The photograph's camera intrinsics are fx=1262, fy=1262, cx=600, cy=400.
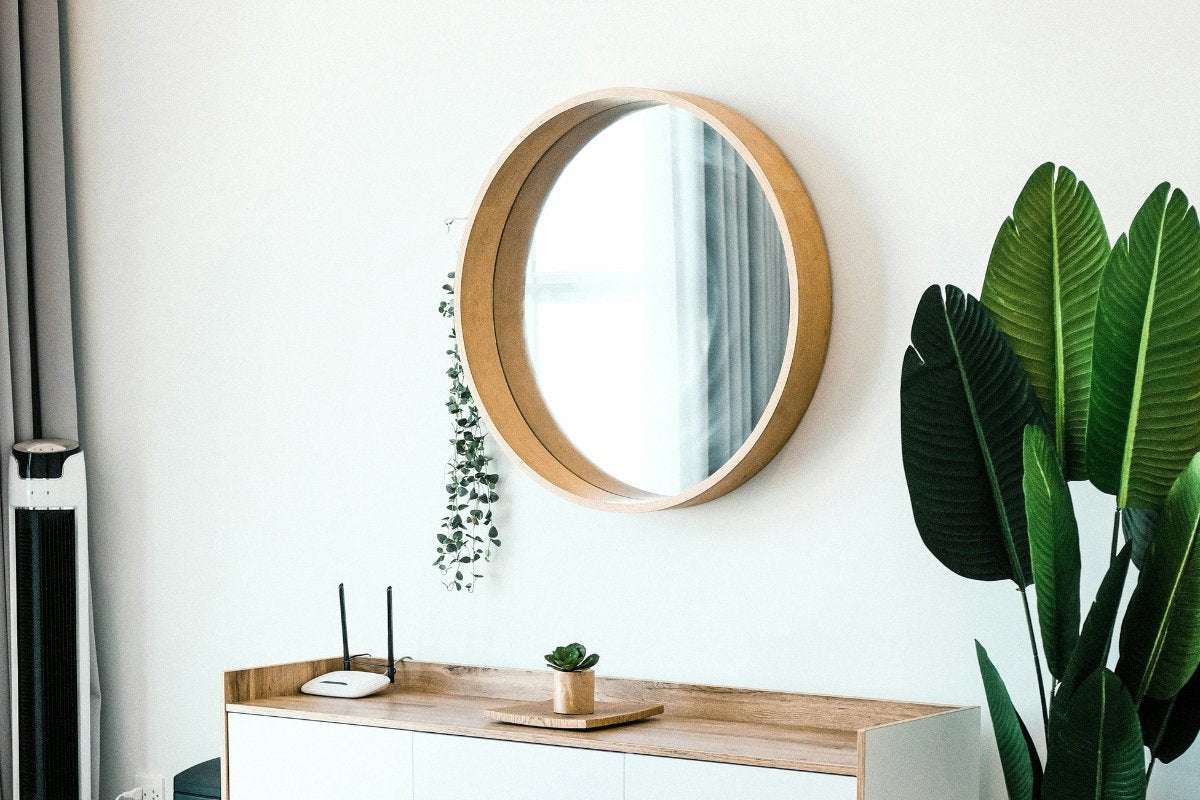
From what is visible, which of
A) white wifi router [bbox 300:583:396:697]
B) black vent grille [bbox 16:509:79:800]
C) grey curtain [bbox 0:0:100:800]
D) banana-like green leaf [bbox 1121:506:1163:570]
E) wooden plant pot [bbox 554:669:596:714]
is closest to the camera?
banana-like green leaf [bbox 1121:506:1163:570]

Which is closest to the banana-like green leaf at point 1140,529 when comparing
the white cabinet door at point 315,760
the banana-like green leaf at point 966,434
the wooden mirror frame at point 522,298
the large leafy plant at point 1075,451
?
the large leafy plant at point 1075,451

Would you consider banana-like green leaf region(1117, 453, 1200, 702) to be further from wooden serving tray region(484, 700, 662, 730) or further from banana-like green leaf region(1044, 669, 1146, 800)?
wooden serving tray region(484, 700, 662, 730)

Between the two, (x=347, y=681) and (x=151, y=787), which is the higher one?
(x=347, y=681)

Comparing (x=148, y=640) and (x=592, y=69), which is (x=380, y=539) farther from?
→ (x=592, y=69)

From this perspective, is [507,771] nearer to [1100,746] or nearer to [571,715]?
[571,715]

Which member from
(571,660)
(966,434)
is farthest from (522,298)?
(966,434)

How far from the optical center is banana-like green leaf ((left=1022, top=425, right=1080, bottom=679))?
4.83ft

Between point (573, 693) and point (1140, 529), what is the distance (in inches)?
33.6

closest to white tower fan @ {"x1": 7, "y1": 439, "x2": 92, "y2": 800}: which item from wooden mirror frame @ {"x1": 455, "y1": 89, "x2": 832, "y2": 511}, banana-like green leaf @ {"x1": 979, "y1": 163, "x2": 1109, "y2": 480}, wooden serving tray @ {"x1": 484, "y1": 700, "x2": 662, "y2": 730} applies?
wooden mirror frame @ {"x1": 455, "y1": 89, "x2": 832, "y2": 511}

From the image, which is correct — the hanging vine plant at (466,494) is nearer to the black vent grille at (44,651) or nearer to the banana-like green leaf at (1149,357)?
the black vent grille at (44,651)

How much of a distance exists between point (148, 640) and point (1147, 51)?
2.29 meters

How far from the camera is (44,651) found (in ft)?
8.65

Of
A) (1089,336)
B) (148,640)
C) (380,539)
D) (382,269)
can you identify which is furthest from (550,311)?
(148,640)

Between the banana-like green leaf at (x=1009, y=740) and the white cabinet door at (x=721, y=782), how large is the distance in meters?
0.19
